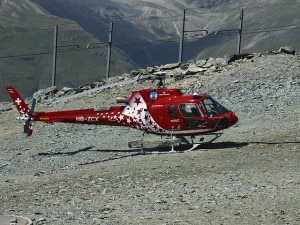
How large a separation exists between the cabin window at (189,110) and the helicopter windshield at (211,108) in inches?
12.9

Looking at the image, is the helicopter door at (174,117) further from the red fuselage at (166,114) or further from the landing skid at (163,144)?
the landing skid at (163,144)

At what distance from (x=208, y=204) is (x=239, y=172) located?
4197mm

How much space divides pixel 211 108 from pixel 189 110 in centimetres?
90

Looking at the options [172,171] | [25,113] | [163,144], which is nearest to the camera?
[172,171]

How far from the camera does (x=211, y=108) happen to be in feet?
93.5

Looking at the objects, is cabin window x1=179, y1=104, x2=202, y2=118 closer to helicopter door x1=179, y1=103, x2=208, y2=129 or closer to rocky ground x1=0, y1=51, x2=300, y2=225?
helicopter door x1=179, y1=103, x2=208, y2=129

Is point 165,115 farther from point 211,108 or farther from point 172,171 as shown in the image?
point 172,171

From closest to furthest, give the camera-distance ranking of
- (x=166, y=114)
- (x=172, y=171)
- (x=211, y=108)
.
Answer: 1. (x=172, y=171)
2. (x=211, y=108)
3. (x=166, y=114)

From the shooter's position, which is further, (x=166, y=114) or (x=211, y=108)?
(x=166, y=114)

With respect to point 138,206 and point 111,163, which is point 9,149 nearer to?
point 111,163

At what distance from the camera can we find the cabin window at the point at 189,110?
28.4m

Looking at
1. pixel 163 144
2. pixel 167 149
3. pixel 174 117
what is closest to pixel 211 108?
pixel 174 117

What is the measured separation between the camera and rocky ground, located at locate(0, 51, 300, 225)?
61.3 feet

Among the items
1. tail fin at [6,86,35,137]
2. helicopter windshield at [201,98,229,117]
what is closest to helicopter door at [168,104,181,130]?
helicopter windshield at [201,98,229,117]
